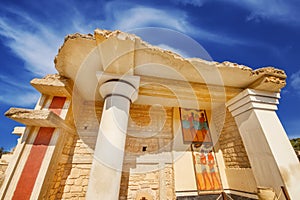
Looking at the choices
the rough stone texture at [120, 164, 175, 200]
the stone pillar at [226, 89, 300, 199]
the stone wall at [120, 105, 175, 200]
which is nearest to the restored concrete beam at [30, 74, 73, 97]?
the stone wall at [120, 105, 175, 200]

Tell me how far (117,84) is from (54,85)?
1228 mm

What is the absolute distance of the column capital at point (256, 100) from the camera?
9.64ft

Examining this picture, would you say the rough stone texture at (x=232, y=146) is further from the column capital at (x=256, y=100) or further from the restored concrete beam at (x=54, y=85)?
the restored concrete beam at (x=54, y=85)

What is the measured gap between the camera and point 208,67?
2.66 meters

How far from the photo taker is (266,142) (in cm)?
257

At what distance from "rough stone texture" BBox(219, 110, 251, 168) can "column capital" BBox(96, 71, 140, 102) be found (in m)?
2.88

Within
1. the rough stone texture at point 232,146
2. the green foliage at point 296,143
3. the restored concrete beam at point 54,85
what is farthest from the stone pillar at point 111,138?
the green foliage at point 296,143

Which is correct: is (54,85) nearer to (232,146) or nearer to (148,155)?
(148,155)

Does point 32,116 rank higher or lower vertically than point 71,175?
higher

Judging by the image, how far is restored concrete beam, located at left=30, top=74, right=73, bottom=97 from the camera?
2.53m

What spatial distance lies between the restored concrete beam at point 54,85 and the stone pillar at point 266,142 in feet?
12.8

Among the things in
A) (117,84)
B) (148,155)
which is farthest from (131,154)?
(117,84)

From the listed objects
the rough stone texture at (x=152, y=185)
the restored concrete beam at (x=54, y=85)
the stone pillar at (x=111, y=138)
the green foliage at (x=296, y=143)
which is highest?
the green foliage at (x=296, y=143)

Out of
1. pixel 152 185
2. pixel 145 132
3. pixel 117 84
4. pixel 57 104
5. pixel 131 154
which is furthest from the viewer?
pixel 145 132
